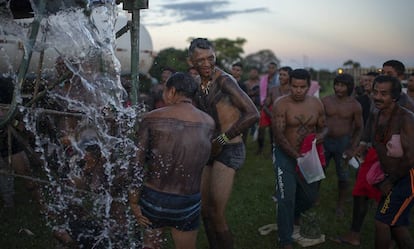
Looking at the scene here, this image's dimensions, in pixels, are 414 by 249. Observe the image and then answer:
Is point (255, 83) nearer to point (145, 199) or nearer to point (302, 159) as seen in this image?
point (302, 159)

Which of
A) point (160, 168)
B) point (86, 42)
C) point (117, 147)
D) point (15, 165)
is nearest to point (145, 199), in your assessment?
point (160, 168)

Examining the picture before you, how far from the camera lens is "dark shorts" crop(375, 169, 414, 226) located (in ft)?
12.1

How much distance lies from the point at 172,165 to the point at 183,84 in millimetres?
579

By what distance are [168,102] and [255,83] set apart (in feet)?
25.7

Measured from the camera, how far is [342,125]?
6004 millimetres

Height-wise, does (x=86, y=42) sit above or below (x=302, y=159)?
above

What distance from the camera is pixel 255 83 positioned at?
35.2 feet

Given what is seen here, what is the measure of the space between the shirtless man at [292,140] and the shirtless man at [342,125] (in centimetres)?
140

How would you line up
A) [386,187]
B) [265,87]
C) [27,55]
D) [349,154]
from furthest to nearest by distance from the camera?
[265,87]
[349,154]
[386,187]
[27,55]

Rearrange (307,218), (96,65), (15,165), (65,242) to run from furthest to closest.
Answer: (15,165), (307,218), (96,65), (65,242)

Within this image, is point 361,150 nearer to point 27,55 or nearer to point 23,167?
point 27,55

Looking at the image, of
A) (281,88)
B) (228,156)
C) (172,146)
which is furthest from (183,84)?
(281,88)

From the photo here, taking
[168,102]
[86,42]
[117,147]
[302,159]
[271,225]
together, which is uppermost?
[86,42]

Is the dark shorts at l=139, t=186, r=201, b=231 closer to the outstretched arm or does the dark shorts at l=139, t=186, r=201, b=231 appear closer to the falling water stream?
the falling water stream
